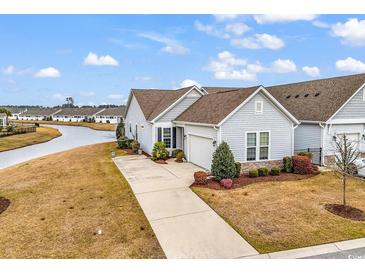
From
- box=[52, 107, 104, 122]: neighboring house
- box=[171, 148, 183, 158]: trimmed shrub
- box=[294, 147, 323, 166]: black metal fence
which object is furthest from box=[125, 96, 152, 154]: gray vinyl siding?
box=[52, 107, 104, 122]: neighboring house

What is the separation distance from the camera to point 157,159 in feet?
71.8

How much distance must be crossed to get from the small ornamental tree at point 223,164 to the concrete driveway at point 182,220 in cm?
152

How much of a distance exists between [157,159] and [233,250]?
14.3m

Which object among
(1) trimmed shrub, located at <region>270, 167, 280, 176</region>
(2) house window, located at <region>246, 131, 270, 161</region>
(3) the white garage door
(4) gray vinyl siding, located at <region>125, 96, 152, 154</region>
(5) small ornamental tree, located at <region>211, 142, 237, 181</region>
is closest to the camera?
(5) small ornamental tree, located at <region>211, 142, 237, 181</region>

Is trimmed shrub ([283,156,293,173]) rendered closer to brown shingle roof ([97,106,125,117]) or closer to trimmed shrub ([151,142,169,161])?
trimmed shrub ([151,142,169,161])

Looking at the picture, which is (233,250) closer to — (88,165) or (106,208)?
(106,208)

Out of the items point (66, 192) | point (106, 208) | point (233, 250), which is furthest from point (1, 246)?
point (233, 250)

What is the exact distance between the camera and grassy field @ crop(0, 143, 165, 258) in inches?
330

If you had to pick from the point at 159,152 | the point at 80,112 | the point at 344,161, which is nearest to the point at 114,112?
the point at 80,112

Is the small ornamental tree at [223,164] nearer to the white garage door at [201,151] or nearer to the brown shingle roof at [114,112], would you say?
the white garage door at [201,151]

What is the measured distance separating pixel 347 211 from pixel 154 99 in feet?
65.9

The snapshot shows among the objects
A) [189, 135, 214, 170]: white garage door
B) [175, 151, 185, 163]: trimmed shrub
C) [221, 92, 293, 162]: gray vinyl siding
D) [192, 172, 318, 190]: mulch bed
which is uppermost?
[221, 92, 293, 162]: gray vinyl siding

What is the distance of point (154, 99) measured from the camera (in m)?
27.8

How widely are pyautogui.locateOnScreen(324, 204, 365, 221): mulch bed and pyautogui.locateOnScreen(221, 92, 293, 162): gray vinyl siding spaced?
6039 millimetres
